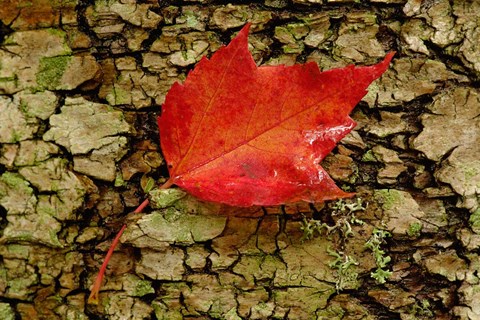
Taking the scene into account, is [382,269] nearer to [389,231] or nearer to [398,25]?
[389,231]

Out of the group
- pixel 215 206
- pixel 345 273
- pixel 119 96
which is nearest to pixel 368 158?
pixel 345 273

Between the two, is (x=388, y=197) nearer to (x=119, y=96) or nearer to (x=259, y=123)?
(x=259, y=123)

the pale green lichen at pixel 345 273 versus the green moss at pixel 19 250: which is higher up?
the pale green lichen at pixel 345 273

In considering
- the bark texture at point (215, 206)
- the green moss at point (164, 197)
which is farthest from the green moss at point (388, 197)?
the green moss at point (164, 197)

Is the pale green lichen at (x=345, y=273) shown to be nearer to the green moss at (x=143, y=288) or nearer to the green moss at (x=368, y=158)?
the green moss at (x=368, y=158)

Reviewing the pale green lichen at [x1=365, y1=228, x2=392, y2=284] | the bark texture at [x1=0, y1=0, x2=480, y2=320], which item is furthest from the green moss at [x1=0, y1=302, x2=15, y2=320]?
the pale green lichen at [x1=365, y1=228, x2=392, y2=284]

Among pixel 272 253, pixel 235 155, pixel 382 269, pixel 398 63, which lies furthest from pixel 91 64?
pixel 382 269
